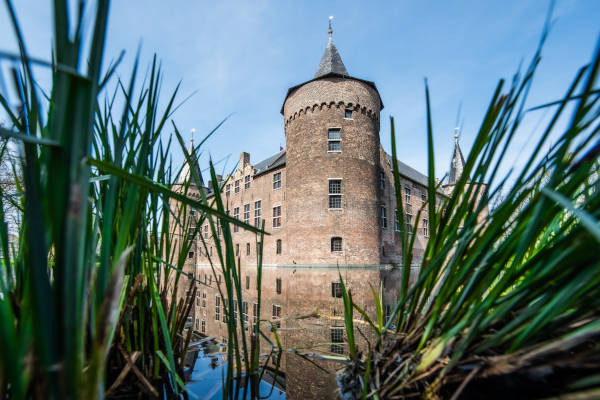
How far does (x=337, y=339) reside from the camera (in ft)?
7.19

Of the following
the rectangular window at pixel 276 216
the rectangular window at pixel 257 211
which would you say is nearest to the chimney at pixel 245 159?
the rectangular window at pixel 257 211

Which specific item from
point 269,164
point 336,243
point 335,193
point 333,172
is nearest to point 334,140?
point 333,172

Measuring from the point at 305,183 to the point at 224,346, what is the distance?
11.8 m

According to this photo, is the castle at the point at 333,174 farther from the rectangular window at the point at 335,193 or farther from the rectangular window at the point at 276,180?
the rectangular window at the point at 276,180

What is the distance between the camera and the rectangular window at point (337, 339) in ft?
6.13

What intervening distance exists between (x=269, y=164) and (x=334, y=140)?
6051 mm

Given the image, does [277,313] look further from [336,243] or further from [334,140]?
[334,140]

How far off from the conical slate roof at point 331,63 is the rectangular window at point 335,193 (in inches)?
186

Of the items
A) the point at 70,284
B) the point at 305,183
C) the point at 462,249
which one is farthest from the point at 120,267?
the point at 305,183

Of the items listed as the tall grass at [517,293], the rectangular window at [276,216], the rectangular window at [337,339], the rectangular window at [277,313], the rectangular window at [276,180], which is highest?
the rectangular window at [276,180]

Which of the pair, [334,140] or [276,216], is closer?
[334,140]

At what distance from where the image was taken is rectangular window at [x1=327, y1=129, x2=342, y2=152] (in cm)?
1380

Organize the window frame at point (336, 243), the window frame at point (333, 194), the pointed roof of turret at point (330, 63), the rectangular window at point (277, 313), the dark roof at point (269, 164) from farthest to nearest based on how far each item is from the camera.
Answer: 1. the dark roof at point (269, 164)
2. the pointed roof of turret at point (330, 63)
3. the window frame at point (333, 194)
4. the window frame at point (336, 243)
5. the rectangular window at point (277, 313)

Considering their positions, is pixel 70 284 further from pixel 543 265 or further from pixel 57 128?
pixel 543 265
